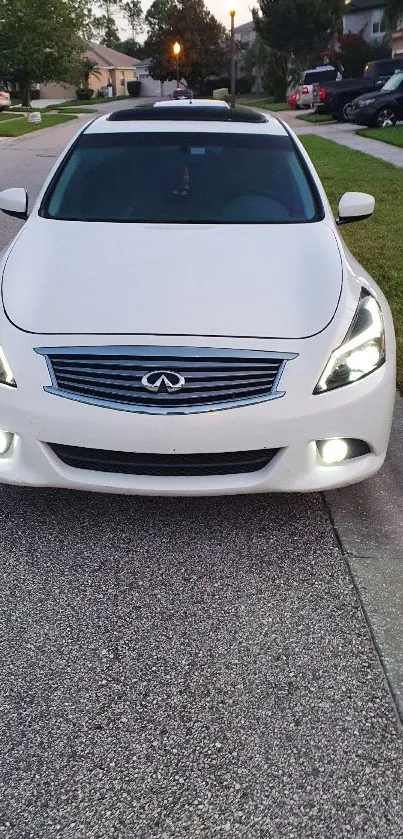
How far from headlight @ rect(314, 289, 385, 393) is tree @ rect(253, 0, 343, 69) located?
61.5m

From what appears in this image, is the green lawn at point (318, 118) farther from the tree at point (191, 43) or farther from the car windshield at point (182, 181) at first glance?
the tree at point (191, 43)

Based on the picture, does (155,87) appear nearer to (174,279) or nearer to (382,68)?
(382,68)

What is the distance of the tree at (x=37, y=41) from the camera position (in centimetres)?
5059

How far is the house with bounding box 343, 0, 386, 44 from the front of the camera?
62.2 meters

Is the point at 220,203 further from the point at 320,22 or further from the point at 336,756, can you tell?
the point at 320,22

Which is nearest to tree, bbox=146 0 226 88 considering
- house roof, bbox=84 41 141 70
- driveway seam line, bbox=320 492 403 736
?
house roof, bbox=84 41 141 70

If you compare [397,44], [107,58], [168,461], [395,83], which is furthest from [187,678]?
[107,58]

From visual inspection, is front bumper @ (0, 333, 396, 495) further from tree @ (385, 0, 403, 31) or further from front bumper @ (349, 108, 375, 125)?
tree @ (385, 0, 403, 31)

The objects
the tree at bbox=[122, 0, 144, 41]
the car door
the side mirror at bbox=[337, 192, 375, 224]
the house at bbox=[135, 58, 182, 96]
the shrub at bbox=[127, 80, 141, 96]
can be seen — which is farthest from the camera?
the tree at bbox=[122, 0, 144, 41]

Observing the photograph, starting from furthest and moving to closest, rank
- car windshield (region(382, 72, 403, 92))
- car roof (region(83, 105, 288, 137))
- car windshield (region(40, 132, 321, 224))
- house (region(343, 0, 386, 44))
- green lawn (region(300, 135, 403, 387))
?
house (region(343, 0, 386, 44)), car windshield (region(382, 72, 403, 92)), green lawn (region(300, 135, 403, 387)), car roof (region(83, 105, 288, 137)), car windshield (region(40, 132, 321, 224))

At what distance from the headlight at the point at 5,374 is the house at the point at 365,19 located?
6502cm

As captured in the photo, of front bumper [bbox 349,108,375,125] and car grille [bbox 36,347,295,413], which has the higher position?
car grille [bbox 36,347,295,413]

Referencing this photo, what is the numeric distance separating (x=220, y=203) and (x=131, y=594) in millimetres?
2295

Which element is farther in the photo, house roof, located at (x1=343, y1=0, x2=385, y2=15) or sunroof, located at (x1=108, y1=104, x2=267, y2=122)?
house roof, located at (x1=343, y1=0, x2=385, y2=15)
